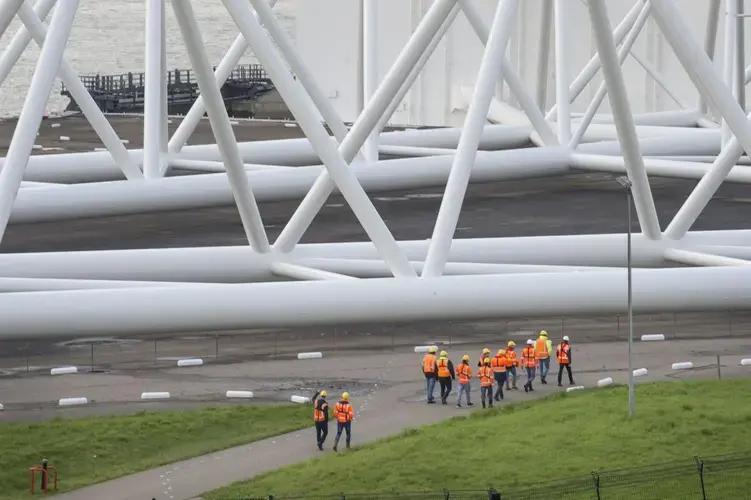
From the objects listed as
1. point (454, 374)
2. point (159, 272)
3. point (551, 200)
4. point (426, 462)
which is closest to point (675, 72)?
point (551, 200)

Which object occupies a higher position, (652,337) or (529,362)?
(652,337)

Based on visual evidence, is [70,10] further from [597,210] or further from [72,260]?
[597,210]

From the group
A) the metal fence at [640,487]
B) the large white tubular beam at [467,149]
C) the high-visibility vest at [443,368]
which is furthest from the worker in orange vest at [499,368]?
the large white tubular beam at [467,149]

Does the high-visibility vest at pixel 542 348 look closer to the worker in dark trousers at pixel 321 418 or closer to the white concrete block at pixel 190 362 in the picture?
the worker in dark trousers at pixel 321 418

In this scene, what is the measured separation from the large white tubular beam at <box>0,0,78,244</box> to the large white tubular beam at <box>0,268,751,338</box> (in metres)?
1.44

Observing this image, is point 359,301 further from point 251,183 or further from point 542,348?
point 542,348

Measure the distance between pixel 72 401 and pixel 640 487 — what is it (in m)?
11.0

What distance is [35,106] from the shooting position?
19156 mm

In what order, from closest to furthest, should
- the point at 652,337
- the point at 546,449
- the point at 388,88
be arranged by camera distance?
the point at 388,88, the point at 546,449, the point at 652,337

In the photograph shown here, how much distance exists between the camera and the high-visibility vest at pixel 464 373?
30781mm

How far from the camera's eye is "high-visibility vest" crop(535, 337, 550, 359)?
3291cm

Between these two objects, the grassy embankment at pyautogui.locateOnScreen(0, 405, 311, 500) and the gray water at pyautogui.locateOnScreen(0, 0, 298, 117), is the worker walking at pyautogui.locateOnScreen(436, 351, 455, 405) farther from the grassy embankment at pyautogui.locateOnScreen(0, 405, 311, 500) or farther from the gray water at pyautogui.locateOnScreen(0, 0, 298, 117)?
the gray water at pyautogui.locateOnScreen(0, 0, 298, 117)

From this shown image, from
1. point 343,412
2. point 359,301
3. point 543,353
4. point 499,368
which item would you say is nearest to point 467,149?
point 359,301

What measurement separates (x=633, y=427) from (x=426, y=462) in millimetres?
4081
